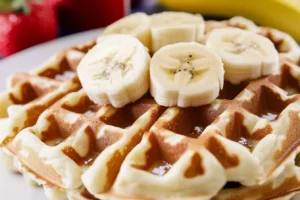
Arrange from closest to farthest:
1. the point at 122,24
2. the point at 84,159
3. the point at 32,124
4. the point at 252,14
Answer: the point at 84,159 < the point at 32,124 < the point at 122,24 < the point at 252,14

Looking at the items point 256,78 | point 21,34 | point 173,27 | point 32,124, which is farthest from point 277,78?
point 21,34

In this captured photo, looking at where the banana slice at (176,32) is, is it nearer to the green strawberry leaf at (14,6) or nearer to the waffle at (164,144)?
the waffle at (164,144)

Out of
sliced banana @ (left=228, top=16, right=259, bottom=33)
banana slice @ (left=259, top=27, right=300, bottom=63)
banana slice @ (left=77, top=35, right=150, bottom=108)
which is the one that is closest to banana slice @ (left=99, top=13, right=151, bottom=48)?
banana slice @ (left=77, top=35, right=150, bottom=108)

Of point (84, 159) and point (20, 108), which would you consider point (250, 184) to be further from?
point (20, 108)

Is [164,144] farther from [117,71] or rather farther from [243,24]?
[243,24]

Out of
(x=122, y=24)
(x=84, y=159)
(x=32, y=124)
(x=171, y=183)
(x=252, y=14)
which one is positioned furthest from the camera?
(x=252, y=14)

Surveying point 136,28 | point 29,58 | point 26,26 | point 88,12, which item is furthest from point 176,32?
point 88,12

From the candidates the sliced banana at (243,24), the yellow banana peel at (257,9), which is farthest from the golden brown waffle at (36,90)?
the yellow banana peel at (257,9)
